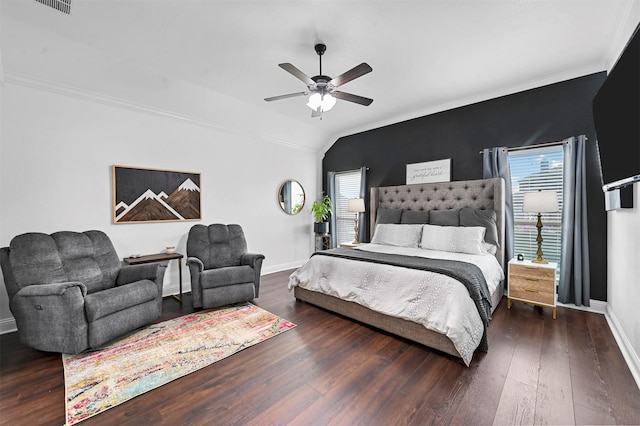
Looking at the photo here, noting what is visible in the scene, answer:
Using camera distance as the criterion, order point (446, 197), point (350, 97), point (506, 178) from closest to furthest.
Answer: point (350, 97) → point (506, 178) → point (446, 197)

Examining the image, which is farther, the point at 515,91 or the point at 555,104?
the point at 515,91

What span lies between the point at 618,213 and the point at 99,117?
5.90m

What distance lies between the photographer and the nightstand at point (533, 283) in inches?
120

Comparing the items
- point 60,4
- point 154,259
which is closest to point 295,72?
point 60,4

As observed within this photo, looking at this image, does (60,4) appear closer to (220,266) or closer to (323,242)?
(220,266)

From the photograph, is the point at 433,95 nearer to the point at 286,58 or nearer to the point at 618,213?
the point at 286,58

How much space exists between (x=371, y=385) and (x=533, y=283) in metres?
2.46

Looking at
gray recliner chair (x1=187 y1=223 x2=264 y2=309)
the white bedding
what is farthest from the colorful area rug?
the white bedding

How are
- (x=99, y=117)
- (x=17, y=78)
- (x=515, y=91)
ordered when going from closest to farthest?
1. (x=17, y=78)
2. (x=99, y=117)
3. (x=515, y=91)

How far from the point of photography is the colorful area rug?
1.88 meters

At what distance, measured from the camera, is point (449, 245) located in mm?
3631

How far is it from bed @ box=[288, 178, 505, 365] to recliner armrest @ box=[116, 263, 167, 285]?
1.57 meters

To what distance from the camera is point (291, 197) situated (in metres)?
5.82

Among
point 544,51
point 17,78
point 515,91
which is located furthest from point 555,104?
point 17,78
